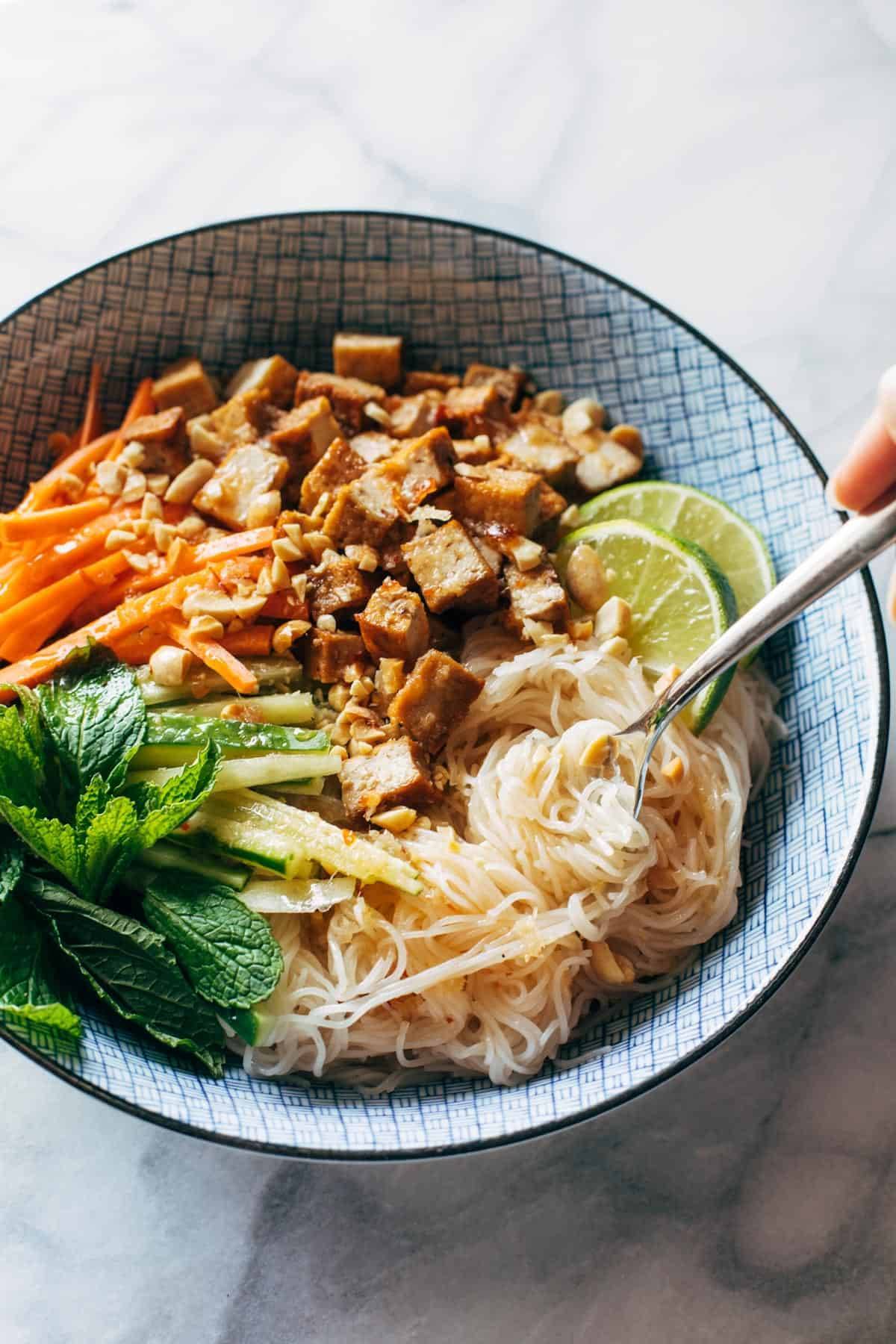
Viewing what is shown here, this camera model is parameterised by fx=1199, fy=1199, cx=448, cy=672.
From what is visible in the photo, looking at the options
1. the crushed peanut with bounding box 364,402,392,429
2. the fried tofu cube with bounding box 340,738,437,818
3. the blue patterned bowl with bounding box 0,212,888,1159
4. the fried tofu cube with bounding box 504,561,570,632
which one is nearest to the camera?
the blue patterned bowl with bounding box 0,212,888,1159

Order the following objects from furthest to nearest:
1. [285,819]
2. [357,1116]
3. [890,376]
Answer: [285,819] < [357,1116] < [890,376]

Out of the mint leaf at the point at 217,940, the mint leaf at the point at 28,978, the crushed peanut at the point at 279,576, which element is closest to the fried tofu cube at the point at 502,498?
the crushed peanut at the point at 279,576

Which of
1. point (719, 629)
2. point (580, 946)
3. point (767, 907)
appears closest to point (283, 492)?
point (719, 629)

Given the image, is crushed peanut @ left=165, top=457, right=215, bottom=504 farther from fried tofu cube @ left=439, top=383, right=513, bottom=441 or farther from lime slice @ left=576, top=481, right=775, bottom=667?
lime slice @ left=576, top=481, right=775, bottom=667

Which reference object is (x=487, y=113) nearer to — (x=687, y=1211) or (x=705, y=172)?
(x=705, y=172)

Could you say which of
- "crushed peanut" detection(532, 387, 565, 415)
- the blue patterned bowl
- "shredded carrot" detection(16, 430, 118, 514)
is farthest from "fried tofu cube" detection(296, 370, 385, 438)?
"shredded carrot" detection(16, 430, 118, 514)

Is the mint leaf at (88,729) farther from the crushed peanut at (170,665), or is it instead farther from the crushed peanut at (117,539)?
the crushed peanut at (117,539)
